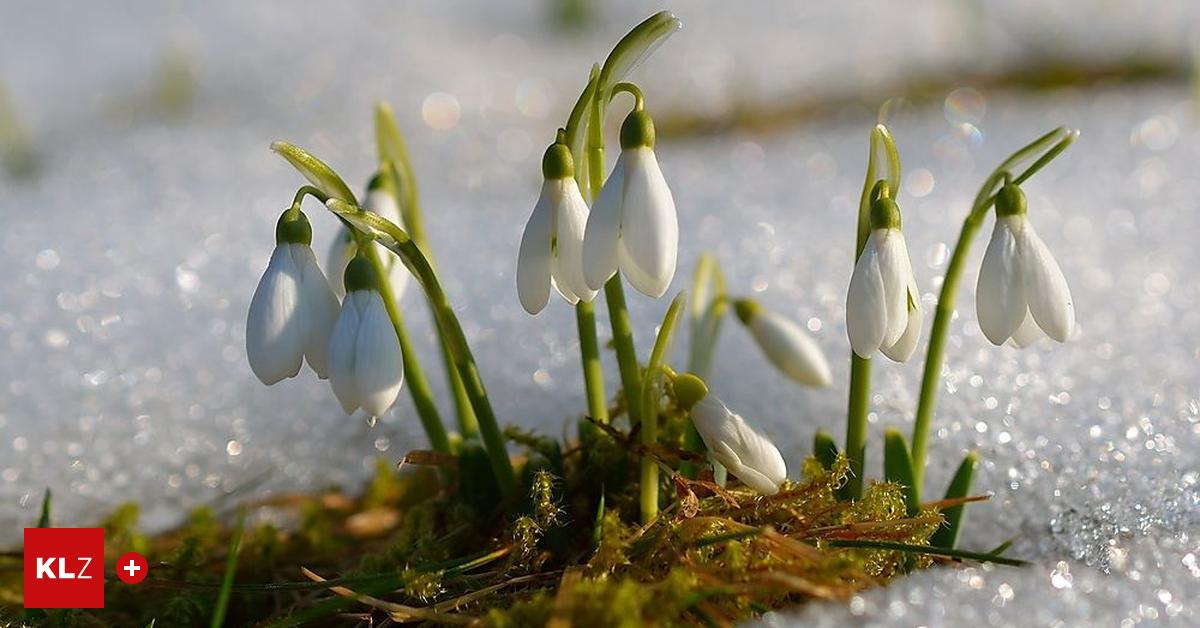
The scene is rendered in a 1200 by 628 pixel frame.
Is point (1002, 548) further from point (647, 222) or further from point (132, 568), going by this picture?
point (132, 568)

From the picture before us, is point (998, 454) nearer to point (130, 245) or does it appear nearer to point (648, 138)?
point (648, 138)

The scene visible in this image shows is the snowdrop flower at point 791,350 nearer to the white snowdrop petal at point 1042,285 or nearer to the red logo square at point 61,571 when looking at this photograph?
the white snowdrop petal at point 1042,285

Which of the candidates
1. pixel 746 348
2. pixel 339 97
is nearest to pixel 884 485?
pixel 746 348

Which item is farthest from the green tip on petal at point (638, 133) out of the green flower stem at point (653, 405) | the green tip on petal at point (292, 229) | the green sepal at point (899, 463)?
the green sepal at point (899, 463)

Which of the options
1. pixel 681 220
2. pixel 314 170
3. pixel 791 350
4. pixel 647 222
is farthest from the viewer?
pixel 681 220

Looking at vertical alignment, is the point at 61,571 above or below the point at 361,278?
below

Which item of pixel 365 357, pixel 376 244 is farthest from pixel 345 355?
pixel 376 244
